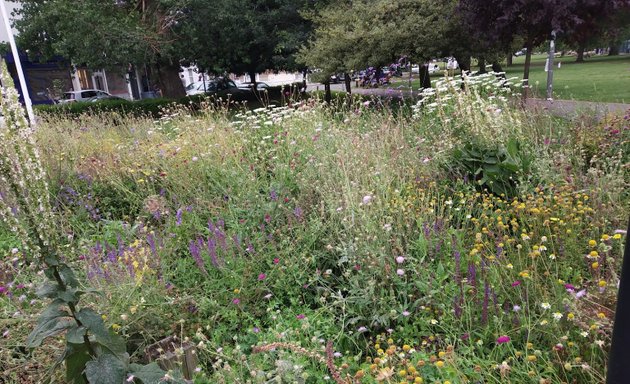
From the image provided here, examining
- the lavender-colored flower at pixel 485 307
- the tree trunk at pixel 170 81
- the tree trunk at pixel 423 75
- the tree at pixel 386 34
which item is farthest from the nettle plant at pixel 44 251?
the tree trunk at pixel 170 81

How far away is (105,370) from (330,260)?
1653 mm

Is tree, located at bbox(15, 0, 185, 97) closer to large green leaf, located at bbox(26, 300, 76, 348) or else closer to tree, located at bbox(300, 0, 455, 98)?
tree, located at bbox(300, 0, 455, 98)

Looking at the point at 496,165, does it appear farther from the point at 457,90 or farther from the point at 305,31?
the point at 305,31

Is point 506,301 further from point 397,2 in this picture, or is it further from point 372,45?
point 397,2

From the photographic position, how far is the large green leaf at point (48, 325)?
1759mm

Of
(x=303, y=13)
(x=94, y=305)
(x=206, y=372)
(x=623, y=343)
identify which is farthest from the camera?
(x=303, y=13)

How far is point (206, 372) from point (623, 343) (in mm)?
2031

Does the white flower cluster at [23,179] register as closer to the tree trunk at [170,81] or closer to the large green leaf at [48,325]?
the large green leaf at [48,325]

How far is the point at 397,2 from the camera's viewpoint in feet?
35.2

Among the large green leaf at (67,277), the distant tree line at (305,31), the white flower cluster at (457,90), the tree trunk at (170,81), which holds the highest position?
the distant tree line at (305,31)

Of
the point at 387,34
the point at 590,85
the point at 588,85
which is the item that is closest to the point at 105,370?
the point at 387,34

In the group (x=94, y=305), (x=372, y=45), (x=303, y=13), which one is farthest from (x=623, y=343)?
(x=303, y=13)

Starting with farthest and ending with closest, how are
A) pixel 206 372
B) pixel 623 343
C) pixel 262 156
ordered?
pixel 262 156, pixel 206 372, pixel 623 343

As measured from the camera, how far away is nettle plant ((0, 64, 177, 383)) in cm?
172
